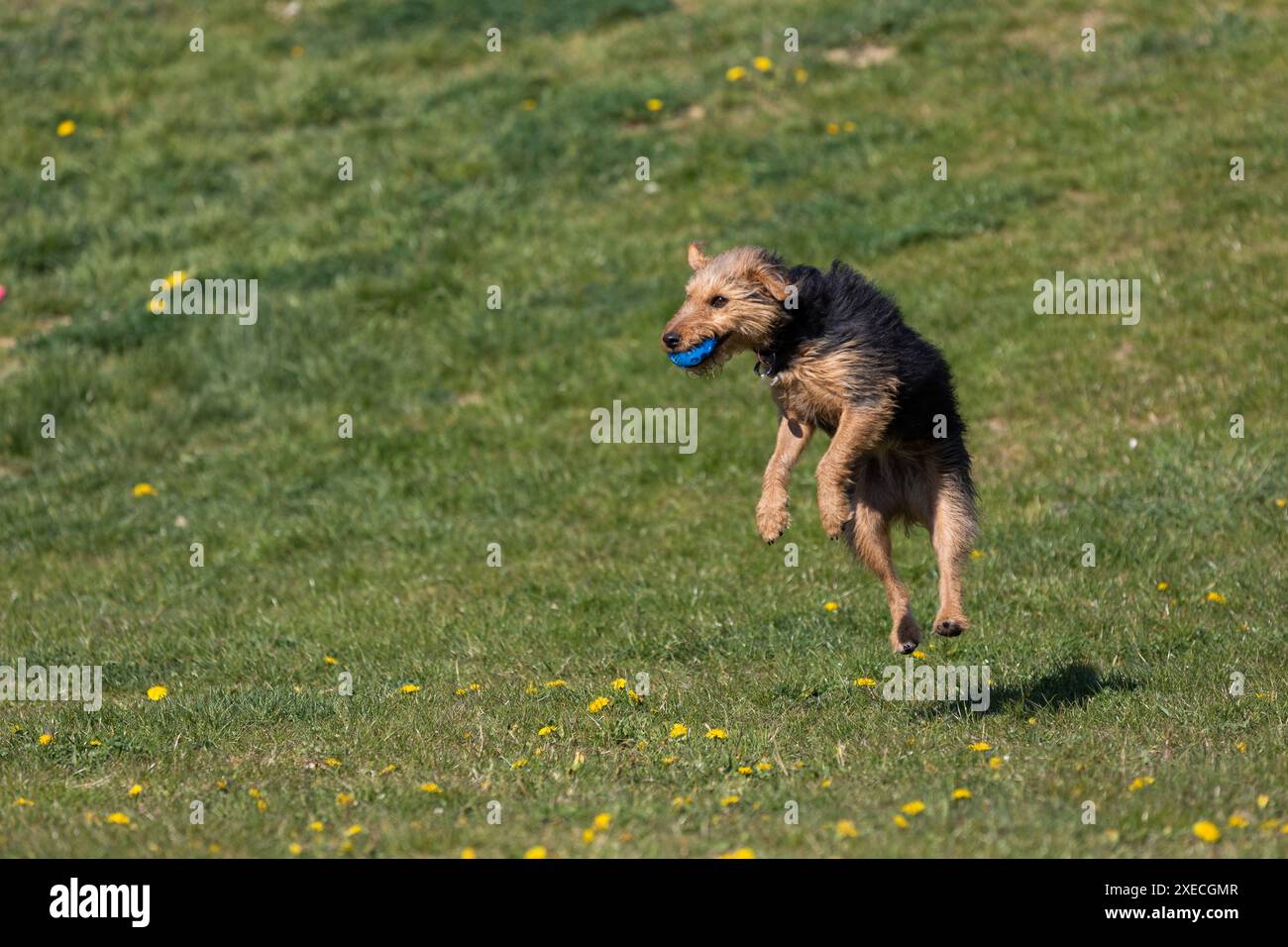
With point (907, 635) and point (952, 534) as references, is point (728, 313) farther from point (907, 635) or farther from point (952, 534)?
point (907, 635)

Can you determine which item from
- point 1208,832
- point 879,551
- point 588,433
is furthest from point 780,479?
point 588,433

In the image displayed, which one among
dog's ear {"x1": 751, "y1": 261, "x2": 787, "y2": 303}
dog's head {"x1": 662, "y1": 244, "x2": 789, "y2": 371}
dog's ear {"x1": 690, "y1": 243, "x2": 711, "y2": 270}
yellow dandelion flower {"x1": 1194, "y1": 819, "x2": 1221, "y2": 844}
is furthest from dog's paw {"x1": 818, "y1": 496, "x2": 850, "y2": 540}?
yellow dandelion flower {"x1": 1194, "y1": 819, "x2": 1221, "y2": 844}

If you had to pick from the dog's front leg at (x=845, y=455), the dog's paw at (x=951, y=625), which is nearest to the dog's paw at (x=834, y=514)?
the dog's front leg at (x=845, y=455)

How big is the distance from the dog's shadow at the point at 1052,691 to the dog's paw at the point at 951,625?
55cm

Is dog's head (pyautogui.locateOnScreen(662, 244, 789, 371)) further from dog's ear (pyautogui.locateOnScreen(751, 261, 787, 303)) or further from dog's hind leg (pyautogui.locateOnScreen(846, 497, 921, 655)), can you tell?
dog's hind leg (pyautogui.locateOnScreen(846, 497, 921, 655))

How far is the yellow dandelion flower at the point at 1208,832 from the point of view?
5172 millimetres

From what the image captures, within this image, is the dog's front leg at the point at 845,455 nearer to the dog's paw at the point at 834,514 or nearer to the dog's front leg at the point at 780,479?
the dog's paw at the point at 834,514

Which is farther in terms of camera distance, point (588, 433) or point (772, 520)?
point (588, 433)

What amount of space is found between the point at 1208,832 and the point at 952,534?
246 cm

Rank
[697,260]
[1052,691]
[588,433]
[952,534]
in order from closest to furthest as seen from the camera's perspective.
Answer: [697,260] < [952,534] < [1052,691] < [588,433]

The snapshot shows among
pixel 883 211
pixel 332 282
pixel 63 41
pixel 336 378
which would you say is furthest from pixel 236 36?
pixel 883 211

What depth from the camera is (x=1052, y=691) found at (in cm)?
775

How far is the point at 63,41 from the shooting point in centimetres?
1986

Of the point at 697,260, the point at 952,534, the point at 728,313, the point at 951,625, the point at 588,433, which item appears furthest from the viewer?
the point at 588,433
